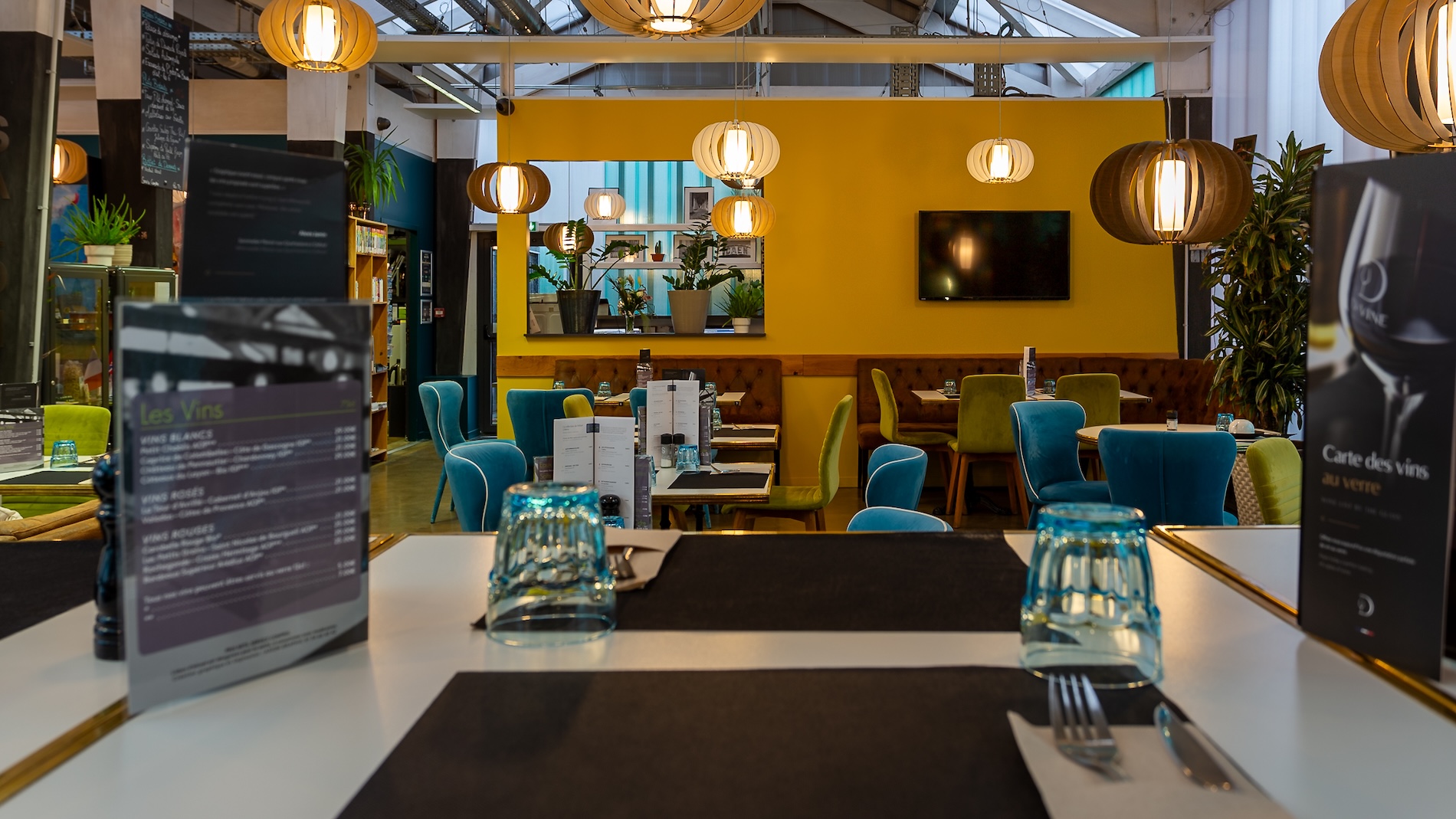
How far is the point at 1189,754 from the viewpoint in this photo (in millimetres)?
730

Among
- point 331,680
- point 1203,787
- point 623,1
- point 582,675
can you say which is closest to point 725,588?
point 582,675

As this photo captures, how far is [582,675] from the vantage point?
2.97 ft

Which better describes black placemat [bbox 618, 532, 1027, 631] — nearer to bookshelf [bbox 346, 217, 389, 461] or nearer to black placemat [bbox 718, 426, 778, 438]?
black placemat [bbox 718, 426, 778, 438]

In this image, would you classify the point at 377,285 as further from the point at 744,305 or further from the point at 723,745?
the point at 723,745

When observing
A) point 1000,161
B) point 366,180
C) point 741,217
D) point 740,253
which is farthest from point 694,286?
point 366,180

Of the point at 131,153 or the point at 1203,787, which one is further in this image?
the point at 131,153

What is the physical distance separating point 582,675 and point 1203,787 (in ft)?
1.63

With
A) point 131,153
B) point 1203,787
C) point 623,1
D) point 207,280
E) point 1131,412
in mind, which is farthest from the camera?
point 1131,412

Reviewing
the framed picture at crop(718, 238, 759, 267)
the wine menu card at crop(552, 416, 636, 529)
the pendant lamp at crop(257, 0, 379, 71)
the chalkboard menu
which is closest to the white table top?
the wine menu card at crop(552, 416, 636, 529)

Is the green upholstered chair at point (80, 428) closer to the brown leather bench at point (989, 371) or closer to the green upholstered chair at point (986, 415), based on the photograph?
the green upholstered chair at point (986, 415)

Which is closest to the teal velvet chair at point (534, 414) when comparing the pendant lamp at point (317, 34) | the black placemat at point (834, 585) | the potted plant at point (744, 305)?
the pendant lamp at point (317, 34)

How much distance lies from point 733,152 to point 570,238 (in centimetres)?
230

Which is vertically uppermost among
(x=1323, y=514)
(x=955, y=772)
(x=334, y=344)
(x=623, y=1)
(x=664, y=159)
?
(x=664, y=159)

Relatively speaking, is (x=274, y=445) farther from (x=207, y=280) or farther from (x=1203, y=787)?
(x=1203, y=787)
